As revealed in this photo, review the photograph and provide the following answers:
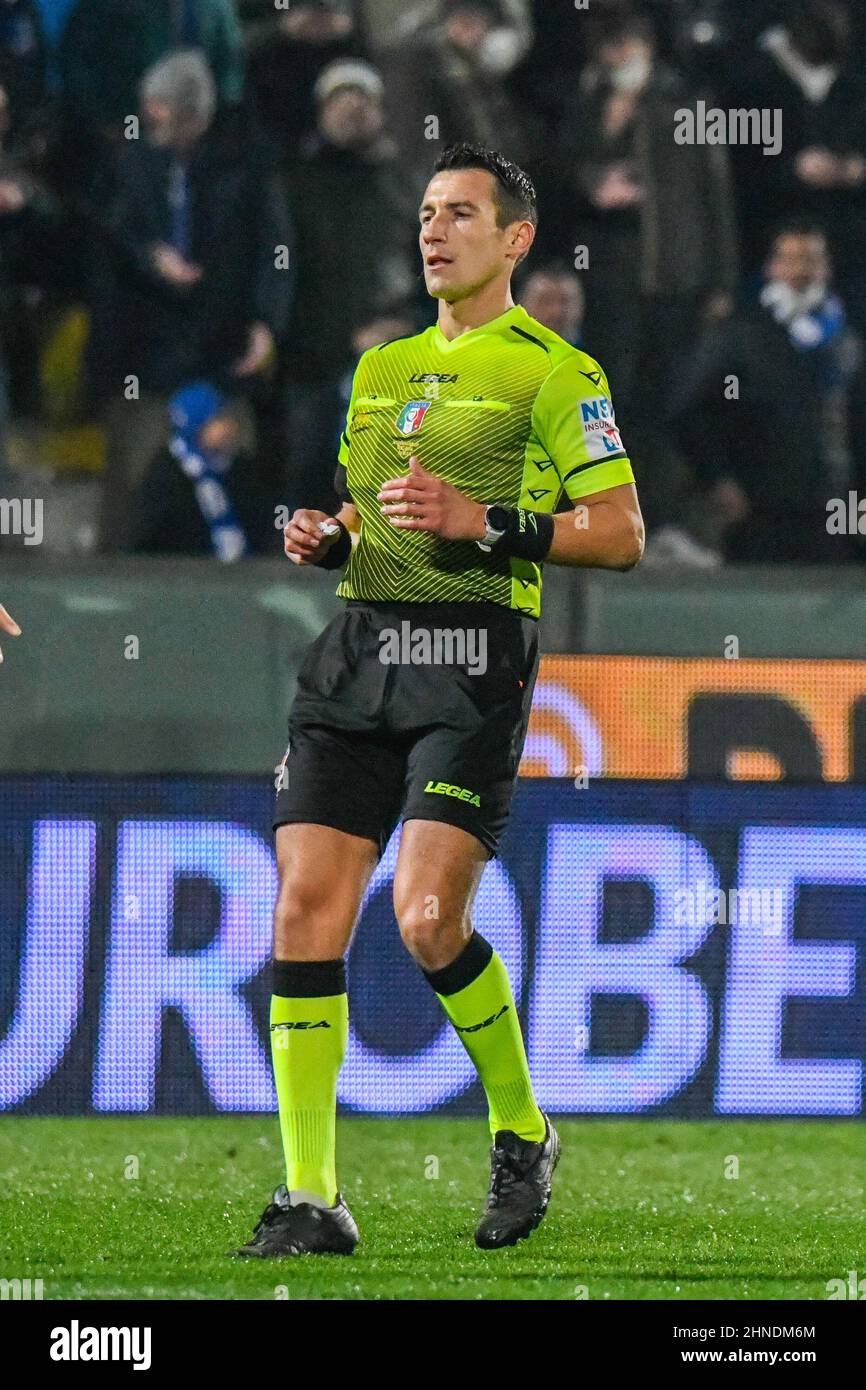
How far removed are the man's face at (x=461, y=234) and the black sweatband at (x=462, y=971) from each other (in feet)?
4.47

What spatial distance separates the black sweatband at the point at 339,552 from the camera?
489cm

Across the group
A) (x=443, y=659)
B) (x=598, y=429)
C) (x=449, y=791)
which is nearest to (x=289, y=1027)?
(x=449, y=791)

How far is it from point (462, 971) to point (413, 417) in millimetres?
1147

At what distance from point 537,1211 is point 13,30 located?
20.1 feet

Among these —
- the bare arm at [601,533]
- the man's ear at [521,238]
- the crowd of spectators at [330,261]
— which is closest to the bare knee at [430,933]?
the bare arm at [601,533]

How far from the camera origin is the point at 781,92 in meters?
9.80

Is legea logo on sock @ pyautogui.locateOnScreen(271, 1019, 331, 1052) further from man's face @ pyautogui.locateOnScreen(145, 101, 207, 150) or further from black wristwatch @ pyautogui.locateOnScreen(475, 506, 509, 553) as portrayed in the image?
man's face @ pyautogui.locateOnScreen(145, 101, 207, 150)

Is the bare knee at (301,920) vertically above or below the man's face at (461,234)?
below

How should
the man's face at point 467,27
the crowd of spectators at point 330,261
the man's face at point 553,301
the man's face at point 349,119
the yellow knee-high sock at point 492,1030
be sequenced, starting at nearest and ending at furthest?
the yellow knee-high sock at point 492,1030 < the crowd of spectators at point 330,261 < the man's face at point 553,301 < the man's face at point 349,119 < the man's face at point 467,27

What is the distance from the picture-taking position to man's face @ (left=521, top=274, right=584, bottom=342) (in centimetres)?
891

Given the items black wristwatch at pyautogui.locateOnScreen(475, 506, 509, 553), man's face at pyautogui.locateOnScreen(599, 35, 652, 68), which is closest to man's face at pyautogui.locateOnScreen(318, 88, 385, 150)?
man's face at pyautogui.locateOnScreen(599, 35, 652, 68)

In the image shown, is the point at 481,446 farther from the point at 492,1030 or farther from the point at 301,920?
the point at 492,1030

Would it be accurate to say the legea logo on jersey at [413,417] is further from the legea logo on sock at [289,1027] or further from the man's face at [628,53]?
the man's face at [628,53]

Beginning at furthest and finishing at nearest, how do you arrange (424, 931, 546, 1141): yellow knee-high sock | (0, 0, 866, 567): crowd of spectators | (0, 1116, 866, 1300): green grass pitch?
(0, 0, 866, 567): crowd of spectators < (424, 931, 546, 1141): yellow knee-high sock < (0, 1116, 866, 1300): green grass pitch
